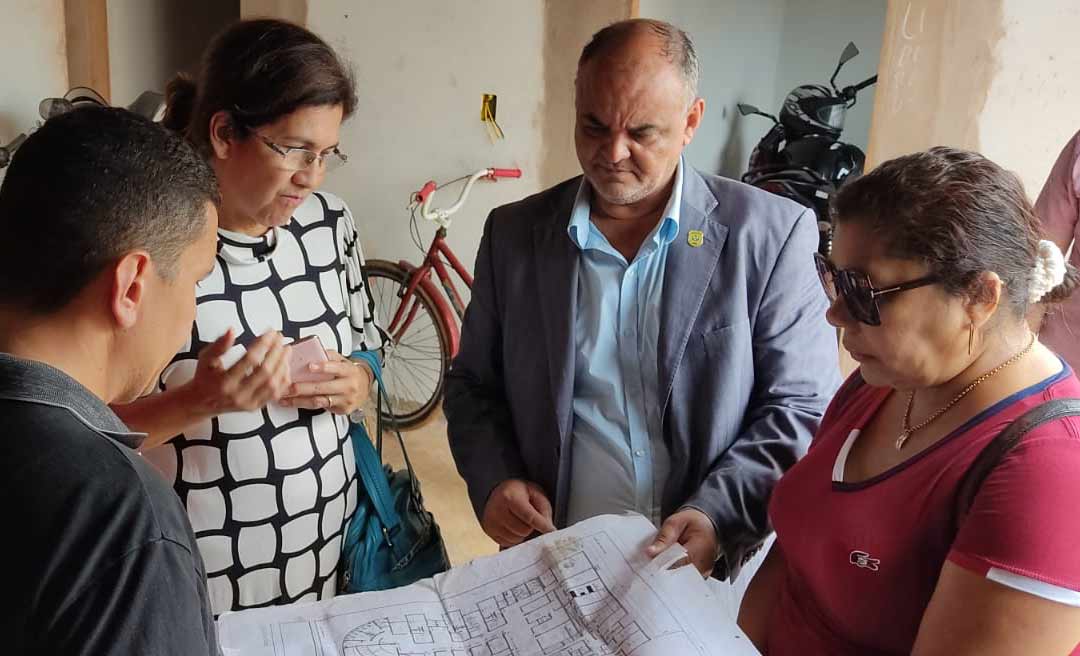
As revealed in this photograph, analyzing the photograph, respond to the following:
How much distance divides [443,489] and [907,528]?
290 cm

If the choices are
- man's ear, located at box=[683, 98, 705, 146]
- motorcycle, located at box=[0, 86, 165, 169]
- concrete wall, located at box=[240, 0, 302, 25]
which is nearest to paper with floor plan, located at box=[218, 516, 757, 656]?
man's ear, located at box=[683, 98, 705, 146]

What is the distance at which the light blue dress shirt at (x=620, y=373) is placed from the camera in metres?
1.50

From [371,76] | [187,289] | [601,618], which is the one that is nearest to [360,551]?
[601,618]

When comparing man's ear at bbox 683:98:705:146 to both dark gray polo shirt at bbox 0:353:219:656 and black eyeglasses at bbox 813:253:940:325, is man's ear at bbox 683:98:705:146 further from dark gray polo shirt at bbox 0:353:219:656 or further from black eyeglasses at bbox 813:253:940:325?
dark gray polo shirt at bbox 0:353:219:656

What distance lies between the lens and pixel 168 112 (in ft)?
5.29

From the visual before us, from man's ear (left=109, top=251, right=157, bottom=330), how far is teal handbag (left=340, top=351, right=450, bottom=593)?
2.74ft

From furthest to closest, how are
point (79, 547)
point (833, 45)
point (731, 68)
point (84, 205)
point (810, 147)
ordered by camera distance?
point (833, 45) → point (731, 68) → point (810, 147) → point (84, 205) → point (79, 547)

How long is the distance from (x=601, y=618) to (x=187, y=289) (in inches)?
26.2

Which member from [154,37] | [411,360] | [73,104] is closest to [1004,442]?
[73,104]

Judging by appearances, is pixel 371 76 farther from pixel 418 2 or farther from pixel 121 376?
pixel 121 376

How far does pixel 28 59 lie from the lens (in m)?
2.75

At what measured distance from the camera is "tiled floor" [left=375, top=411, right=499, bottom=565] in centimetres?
330

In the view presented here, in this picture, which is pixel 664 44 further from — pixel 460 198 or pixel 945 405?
pixel 460 198

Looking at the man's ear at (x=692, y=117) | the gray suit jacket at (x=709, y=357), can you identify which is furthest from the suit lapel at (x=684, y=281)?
the man's ear at (x=692, y=117)
